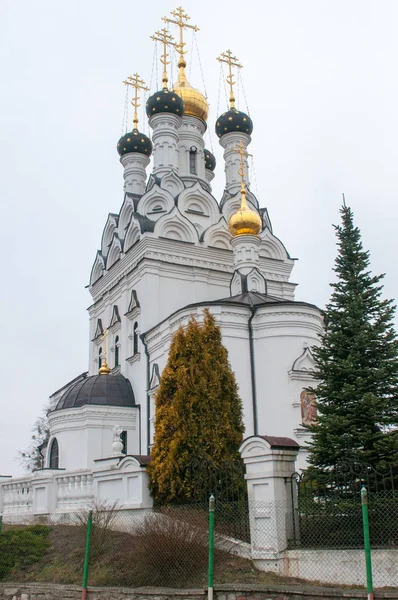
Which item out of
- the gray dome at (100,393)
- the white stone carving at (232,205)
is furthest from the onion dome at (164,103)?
the gray dome at (100,393)

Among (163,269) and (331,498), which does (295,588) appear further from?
(163,269)

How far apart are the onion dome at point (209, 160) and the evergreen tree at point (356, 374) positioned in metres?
21.6

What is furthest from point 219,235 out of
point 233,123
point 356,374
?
point 356,374

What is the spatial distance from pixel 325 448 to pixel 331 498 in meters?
1.07

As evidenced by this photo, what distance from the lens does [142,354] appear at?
21719 mm

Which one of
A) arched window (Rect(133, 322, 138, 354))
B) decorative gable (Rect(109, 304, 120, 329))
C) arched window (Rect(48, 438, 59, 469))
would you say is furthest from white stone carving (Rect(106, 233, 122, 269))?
arched window (Rect(48, 438, 59, 469))

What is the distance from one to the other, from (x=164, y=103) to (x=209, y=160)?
18.5 ft

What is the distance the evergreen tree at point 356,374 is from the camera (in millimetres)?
Result: 9344

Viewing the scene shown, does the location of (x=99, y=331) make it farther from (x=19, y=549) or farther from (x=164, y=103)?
(x=19, y=549)

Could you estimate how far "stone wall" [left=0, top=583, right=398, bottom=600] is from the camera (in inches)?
276

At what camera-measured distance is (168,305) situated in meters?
22.5

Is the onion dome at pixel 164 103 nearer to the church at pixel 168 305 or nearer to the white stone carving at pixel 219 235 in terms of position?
the church at pixel 168 305

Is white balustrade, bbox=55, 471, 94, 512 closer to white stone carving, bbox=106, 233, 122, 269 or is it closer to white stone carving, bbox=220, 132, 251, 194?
white stone carving, bbox=106, 233, 122, 269

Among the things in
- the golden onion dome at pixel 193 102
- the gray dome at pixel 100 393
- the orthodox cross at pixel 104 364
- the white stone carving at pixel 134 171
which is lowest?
the gray dome at pixel 100 393
